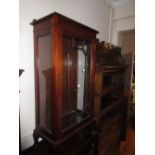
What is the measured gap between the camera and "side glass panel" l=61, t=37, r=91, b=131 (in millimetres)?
1373

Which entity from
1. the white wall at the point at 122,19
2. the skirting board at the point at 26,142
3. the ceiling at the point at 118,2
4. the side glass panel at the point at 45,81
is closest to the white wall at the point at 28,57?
the skirting board at the point at 26,142

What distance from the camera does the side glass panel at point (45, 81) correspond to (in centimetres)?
124

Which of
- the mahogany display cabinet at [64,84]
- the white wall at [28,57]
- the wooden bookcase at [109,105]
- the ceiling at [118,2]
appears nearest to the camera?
the mahogany display cabinet at [64,84]

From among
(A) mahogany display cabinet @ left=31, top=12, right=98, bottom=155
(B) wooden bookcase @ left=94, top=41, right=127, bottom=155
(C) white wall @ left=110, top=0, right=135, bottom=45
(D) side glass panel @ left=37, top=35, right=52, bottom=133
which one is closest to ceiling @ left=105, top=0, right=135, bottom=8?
(C) white wall @ left=110, top=0, right=135, bottom=45

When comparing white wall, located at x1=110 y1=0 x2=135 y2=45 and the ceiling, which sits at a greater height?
the ceiling

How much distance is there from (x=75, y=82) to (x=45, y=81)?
1.23 feet

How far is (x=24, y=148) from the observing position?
1.44 m

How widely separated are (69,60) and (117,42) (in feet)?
6.59

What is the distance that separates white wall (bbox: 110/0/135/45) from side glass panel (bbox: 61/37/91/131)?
1.74 m

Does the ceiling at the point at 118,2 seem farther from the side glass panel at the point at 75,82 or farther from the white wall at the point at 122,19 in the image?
the side glass panel at the point at 75,82

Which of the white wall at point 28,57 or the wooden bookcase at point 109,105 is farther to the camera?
the wooden bookcase at point 109,105

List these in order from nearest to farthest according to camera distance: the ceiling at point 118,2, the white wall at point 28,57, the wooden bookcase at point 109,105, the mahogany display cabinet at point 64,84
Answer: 1. the mahogany display cabinet at point 64,84
2. the white wall at point 28,57
3. the wooden bookcase at point 109,105
4. the ceiling at point 118,2

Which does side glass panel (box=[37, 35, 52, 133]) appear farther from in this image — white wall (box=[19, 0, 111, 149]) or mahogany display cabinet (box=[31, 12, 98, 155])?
white wall (box=[19, 0, 111, 149])

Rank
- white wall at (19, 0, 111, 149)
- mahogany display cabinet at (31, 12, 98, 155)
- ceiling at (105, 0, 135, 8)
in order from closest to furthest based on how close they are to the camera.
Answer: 1. mahogany display cabinet at (31, 12, 98, 155)
2. white wall at (19, 0, 111, 149)
3. ceiling at (105, 0, 135, 8)
